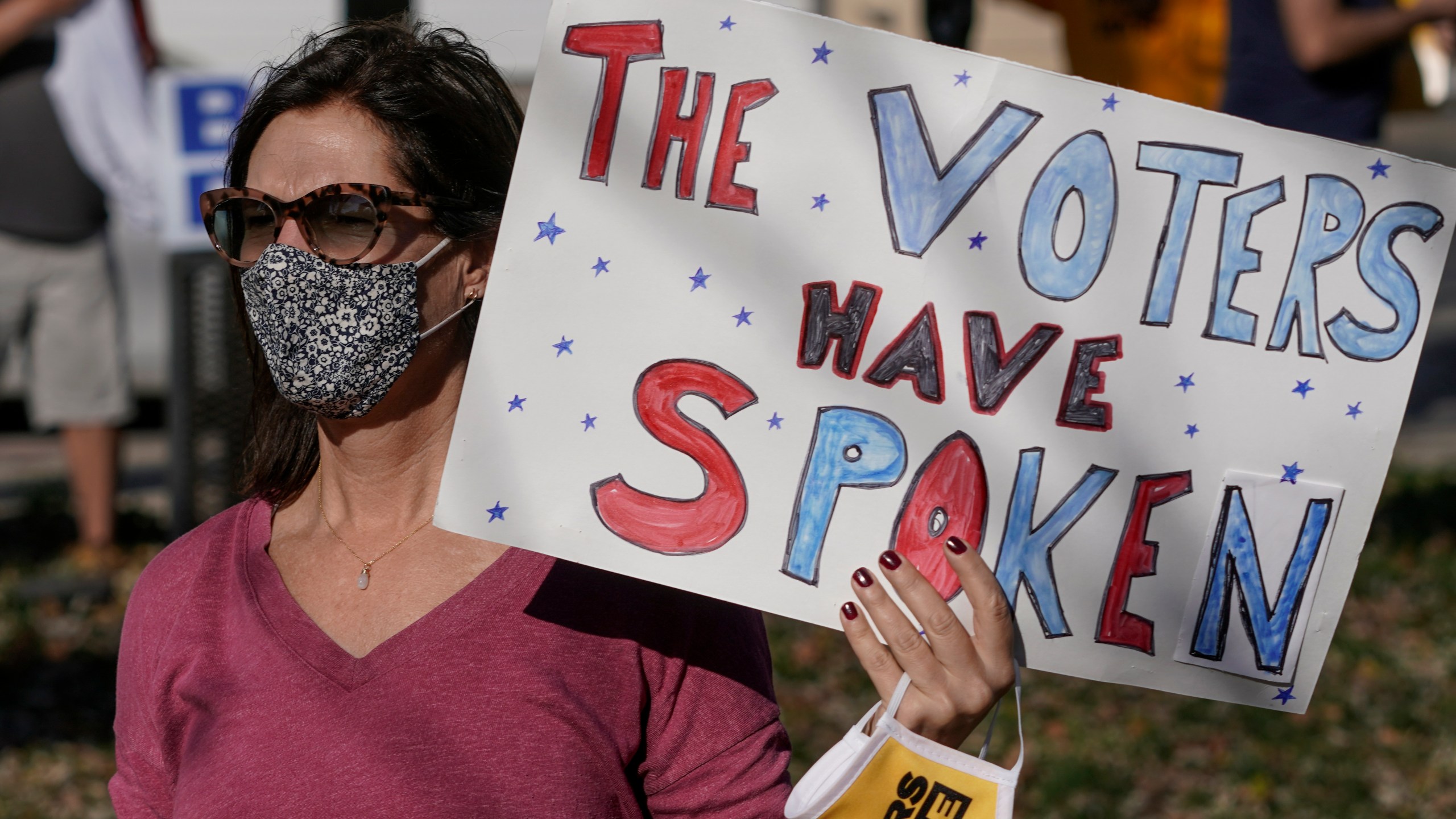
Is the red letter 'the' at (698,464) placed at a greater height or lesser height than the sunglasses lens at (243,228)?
lesser

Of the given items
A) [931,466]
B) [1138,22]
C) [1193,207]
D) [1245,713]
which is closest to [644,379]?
[931,466]

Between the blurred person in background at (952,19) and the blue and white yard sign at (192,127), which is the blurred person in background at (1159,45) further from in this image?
the blue and white yard sign at (192,127)

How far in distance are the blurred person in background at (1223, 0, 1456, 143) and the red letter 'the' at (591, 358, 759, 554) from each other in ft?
9.37

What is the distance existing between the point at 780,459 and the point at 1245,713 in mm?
3442

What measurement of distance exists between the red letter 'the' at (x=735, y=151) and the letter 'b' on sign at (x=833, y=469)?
0.27 m

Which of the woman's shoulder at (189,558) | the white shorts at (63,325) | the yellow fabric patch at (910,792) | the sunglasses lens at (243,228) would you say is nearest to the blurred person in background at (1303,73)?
the yellow fabric patch at (910,792)

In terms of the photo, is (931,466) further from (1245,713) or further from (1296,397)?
(1245,713)

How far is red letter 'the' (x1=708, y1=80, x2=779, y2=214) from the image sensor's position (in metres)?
1.66

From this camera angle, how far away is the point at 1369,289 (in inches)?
65.9

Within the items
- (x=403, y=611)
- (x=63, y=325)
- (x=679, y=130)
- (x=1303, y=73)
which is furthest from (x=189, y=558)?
(x=63, y=325)

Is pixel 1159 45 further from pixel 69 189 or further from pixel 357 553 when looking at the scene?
pixel 69 189

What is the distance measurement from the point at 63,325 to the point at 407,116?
4.34 metres

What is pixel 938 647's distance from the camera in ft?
5.14

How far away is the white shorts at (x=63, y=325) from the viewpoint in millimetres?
5445
